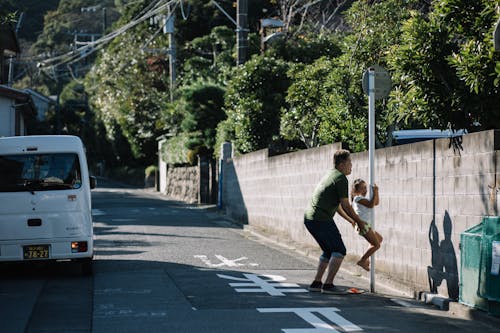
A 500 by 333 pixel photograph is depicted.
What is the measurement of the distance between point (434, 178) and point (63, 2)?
7461 centimetres

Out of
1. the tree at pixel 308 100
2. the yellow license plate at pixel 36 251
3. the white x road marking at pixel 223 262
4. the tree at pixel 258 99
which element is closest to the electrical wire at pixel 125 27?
the tree at pixel 258 99

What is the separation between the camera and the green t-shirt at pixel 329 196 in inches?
398

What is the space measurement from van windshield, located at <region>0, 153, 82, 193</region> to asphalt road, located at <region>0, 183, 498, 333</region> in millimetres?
Result: 1406

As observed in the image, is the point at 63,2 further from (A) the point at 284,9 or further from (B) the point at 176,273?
(B) the point at 176,273

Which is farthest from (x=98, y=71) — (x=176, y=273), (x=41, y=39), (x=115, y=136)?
(x=176, y=273)

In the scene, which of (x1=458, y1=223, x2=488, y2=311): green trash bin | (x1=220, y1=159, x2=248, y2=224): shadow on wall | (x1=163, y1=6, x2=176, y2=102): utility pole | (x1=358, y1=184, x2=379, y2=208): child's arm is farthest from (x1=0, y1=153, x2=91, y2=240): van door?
(x1=163, y1=6, x2=176, y2=102): utility pole

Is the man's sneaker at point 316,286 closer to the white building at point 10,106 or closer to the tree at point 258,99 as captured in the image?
the tree at point 258,99

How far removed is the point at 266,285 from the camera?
11.1 meters

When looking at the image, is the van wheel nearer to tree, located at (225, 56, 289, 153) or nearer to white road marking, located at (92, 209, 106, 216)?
tree, located at (225, 56, 289, 153)

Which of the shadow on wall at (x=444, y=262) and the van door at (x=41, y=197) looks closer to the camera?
→ the shadow on wall at (x=444, y=262)

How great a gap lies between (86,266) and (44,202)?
1.16 m

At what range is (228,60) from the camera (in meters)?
36.3

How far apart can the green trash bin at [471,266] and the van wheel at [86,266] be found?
5706 millimetres

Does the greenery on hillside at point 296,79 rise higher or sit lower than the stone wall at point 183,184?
higher
